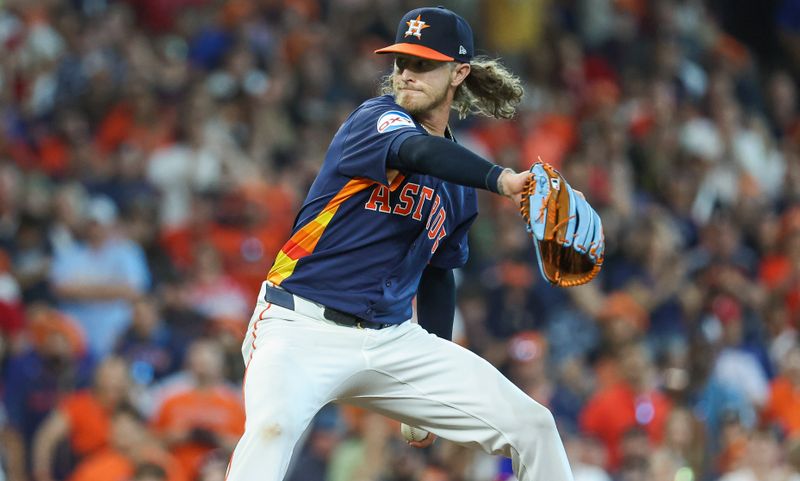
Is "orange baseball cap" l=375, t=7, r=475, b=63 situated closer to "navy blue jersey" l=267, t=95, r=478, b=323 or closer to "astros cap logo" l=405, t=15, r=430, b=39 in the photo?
"astros cap logo" l=405, t=15, r=430, b=39

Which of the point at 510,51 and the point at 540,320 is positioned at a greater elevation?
the point at 510,51

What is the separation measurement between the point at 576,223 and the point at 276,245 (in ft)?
18.7

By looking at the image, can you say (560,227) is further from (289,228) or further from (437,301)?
(289,228)

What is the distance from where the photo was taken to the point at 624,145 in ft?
38.8

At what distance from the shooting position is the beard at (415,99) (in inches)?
175

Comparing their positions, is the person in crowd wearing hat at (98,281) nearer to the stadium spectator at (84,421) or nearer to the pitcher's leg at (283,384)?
the stadium spectator at (84,421)

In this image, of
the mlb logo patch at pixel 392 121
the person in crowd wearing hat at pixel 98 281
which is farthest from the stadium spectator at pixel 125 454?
the mlb logo patch at pixel 392 121

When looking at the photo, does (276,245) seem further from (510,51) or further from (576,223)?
(576,223)

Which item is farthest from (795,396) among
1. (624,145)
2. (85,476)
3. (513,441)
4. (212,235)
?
(513,441)

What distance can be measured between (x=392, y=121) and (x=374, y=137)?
0.08m

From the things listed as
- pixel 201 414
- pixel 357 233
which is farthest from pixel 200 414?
pixel 357 233

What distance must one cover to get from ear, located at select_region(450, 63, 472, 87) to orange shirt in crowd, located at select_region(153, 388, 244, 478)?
3593 millimetres

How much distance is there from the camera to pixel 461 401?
438 centimetres

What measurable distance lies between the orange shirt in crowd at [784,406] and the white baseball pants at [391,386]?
5118 millimetres
